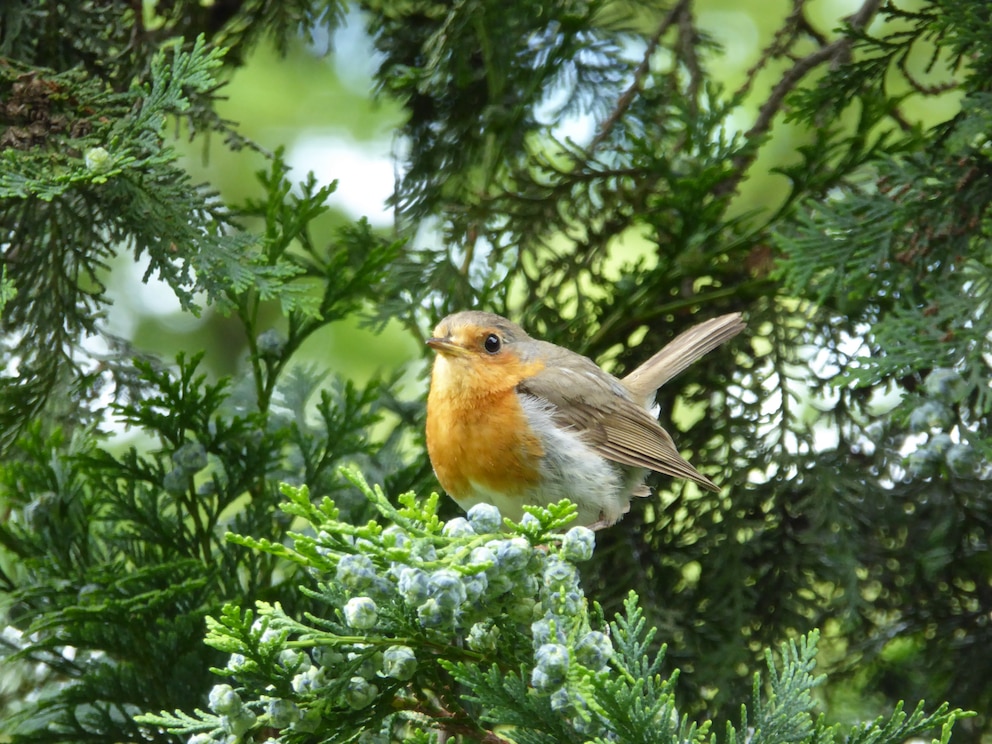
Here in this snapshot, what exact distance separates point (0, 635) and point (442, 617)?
6.11ft

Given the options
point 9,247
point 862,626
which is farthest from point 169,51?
point 862,626

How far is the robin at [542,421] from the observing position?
3.48m

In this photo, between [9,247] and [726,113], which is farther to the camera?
[726,113]

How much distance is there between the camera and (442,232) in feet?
13.4

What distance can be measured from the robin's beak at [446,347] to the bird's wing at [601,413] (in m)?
0.28

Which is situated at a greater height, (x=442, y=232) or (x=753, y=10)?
(x=753, y=10)

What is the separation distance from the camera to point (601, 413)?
3.89 meters

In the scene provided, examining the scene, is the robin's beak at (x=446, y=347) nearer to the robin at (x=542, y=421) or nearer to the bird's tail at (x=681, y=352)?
the robin at (x=542, y=421)

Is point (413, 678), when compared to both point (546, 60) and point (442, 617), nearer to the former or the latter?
point (442, 617)

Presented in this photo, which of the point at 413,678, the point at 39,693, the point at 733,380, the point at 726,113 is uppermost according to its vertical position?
the point at 726,113

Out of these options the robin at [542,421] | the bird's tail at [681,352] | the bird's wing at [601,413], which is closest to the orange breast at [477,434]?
the robin at [542,421]

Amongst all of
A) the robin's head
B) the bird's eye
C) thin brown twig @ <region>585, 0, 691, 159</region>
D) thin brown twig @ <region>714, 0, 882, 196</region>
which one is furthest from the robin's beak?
thin brown twig @ <region>714, 0, 882, 196</region>

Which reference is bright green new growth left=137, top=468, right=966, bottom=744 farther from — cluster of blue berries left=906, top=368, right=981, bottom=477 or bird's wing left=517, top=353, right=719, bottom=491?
bird's wing left=517, top=353, right=719, bottom=491

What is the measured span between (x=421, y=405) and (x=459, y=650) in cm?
197
